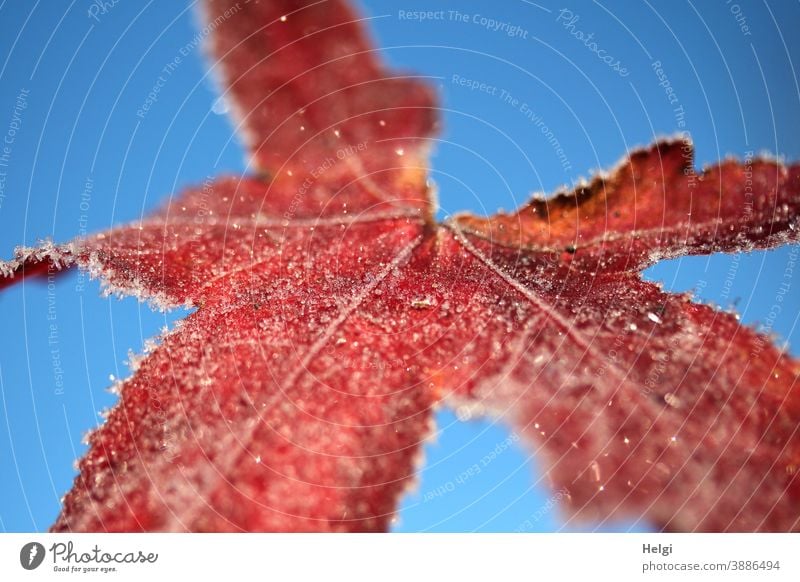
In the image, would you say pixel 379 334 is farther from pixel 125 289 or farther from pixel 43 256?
pixel 43 256

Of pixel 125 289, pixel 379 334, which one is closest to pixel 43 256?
pixel 125 289

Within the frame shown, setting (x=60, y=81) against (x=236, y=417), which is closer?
(x=236, y=417)

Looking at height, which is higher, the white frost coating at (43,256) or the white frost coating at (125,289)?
the white frost coating at (43,256)

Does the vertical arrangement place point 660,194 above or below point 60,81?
below

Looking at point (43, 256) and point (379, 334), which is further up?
point (43, 256)

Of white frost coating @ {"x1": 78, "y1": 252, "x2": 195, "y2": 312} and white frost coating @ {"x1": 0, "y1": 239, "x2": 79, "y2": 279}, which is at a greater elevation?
white frost coating @ {"x1": 0, "y1": 239, "x2": 79, "y2": 279}

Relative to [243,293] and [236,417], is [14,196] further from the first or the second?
[236,417]
